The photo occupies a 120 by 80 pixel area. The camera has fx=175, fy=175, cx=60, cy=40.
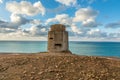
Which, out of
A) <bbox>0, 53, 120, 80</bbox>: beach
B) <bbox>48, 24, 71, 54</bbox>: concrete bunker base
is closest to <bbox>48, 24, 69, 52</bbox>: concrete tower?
<bbox>48, 24, 71, 54</bbox>: concrete bunker base

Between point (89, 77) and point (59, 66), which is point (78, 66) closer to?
point (59, 66)

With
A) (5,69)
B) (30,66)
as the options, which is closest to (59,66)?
(30,66)

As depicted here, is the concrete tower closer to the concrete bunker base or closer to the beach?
the concrete bunker base

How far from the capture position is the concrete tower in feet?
49.8

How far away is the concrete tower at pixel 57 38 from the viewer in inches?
597

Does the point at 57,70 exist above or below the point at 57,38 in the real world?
below

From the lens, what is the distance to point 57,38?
1519 cm

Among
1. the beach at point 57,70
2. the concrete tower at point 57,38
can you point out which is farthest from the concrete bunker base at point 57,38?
the beach at point 57,70

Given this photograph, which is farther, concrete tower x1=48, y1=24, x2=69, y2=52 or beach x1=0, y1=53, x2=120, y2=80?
concrete tower x1=48, y1=24, x2=69, y2=52

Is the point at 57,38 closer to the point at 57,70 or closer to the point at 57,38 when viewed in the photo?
the point at 57,38

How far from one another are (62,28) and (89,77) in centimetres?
872

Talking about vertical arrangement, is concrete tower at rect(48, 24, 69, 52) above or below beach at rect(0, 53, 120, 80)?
above

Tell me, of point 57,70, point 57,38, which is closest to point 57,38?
point 57,38

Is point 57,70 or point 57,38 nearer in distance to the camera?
point 57,70
